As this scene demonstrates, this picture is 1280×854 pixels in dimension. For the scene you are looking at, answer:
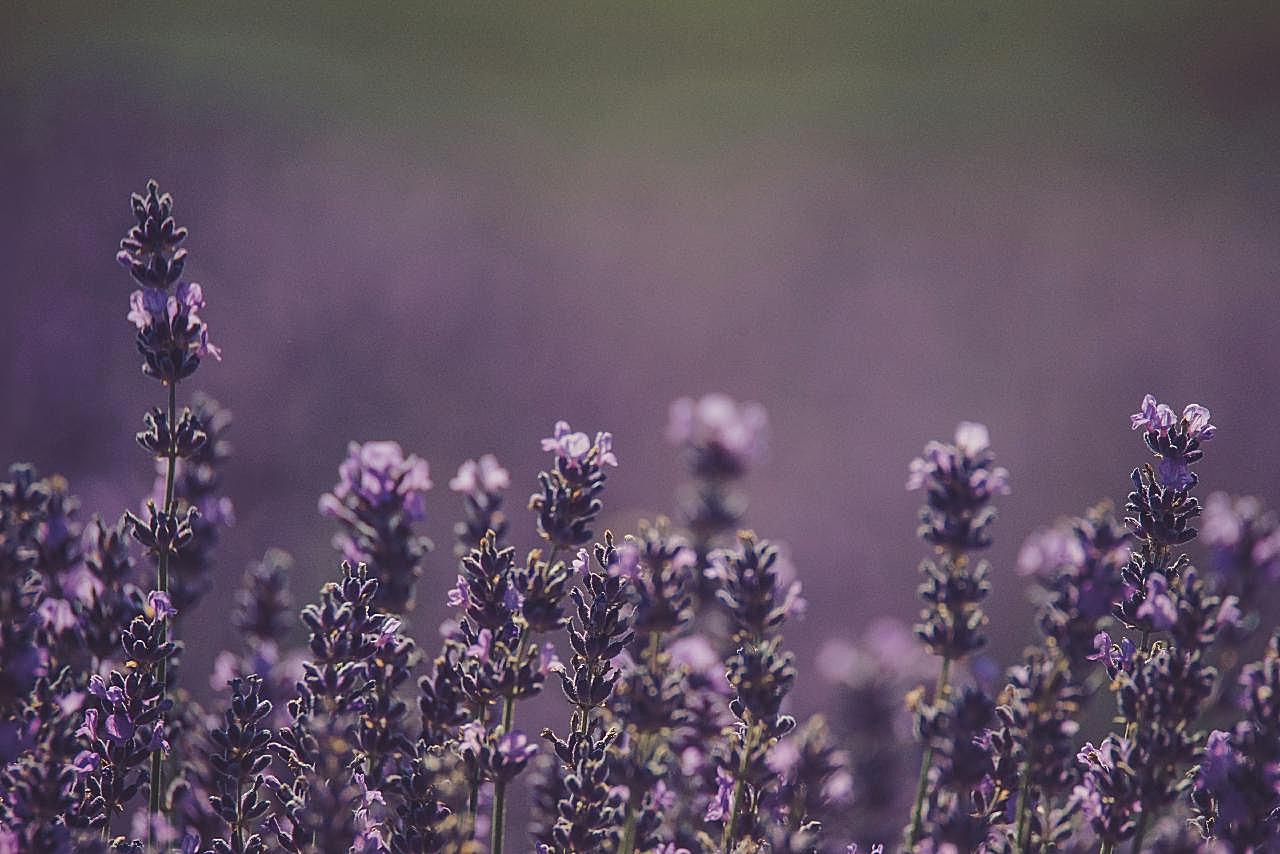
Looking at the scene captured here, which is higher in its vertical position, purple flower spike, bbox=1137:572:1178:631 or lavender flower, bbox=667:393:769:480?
lavender flower, bbox=667:393:769:480

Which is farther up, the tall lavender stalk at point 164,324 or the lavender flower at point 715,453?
the tall lavender stalk at point 164,324

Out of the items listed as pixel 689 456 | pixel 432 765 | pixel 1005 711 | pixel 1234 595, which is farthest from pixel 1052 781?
pixel 432 765

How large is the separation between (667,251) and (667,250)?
3cm

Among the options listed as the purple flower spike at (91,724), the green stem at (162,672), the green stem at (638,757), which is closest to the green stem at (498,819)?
the green stem at (638,757)

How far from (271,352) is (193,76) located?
7.19 metres

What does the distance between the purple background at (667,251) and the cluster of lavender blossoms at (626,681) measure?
6.94ft

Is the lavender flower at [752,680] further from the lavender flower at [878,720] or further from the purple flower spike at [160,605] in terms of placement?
the purple flower spike at [160,605]

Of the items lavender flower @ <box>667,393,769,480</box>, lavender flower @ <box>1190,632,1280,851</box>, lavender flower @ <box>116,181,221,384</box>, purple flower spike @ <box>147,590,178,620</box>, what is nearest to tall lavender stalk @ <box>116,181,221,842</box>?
lavender flower @ <box>116,181,221,384</box>

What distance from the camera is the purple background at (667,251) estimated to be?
585 centimetres

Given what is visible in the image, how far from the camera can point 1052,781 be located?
165cm

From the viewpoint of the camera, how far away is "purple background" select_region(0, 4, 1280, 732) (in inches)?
230

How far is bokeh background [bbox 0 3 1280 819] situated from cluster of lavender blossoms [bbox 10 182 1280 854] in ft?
6.59

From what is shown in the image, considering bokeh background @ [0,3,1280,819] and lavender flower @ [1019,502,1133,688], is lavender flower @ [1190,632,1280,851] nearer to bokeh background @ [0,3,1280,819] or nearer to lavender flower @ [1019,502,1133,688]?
lavender flower @ [1019,502,1133,688]

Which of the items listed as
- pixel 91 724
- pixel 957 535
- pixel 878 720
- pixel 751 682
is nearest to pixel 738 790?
pixel 751 682
